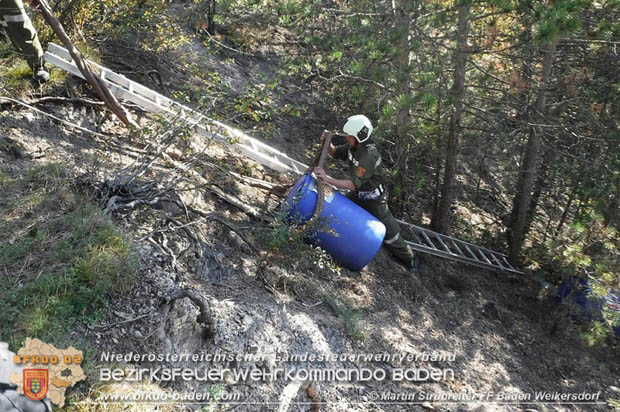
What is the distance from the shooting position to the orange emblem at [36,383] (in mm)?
2318

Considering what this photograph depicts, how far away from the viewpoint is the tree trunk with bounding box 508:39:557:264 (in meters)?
5.82

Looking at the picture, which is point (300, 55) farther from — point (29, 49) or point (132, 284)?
point (132, 284)

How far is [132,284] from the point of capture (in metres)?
3.18

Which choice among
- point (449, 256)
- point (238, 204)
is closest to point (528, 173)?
point (449, 256)

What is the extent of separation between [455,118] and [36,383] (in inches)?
207

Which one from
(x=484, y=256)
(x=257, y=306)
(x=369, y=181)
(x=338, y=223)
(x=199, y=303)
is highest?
(x=369, y=181)

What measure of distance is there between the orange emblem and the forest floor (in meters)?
0.17

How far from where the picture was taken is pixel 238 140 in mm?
4527

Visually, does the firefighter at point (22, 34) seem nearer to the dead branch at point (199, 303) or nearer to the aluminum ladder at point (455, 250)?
the dead branch at point (199, 303)

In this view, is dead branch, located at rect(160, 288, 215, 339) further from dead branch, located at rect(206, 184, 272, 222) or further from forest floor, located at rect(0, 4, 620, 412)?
dead branch, located at rect(206, 184, 272, 222)

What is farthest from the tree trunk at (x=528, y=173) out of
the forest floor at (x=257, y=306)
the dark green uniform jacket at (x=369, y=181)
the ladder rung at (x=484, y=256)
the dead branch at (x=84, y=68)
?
the dead branch at (x=84, y=68)

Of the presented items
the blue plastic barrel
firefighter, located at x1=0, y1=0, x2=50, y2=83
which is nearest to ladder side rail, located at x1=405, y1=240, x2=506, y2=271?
the blue plastic barrel

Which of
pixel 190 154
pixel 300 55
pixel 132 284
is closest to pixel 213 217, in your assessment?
pixel 190 154

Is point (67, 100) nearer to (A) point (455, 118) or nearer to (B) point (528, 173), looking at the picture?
(A) point (455, 118)
